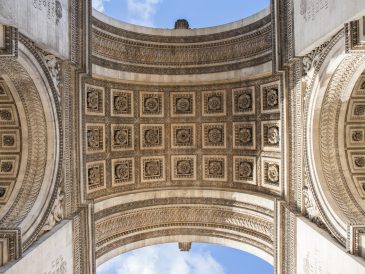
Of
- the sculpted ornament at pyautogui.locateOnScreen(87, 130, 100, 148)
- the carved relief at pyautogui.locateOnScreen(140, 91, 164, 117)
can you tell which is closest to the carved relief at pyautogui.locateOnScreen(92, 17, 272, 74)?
the carved relief at pyautogui.locateOnScreen(140, 91, 164, 117)

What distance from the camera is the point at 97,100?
1386 cm

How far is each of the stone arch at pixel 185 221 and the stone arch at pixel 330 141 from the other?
120 inches

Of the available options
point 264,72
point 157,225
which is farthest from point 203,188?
point 264,72

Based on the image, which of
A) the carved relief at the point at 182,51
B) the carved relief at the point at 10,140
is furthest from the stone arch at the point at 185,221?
the carved relief at the point at 182,51

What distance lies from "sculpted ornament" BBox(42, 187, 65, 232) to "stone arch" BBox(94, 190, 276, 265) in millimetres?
2328

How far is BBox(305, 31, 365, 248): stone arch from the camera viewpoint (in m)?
9.84

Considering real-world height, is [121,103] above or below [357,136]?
above

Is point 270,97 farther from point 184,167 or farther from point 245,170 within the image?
point 184,167

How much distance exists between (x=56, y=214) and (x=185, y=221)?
584 cm

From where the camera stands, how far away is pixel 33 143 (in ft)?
36.3

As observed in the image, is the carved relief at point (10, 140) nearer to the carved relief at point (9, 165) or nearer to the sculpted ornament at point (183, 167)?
the carved relief at point (9, 165)

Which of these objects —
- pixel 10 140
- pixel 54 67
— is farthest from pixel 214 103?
pixel 10 140

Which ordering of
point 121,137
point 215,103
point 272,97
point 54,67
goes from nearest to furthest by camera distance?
1. point 54,67
2. point 272,97
3. point 121,137
4. point 215,103

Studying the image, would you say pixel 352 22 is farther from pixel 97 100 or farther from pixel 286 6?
pixel 97 100
